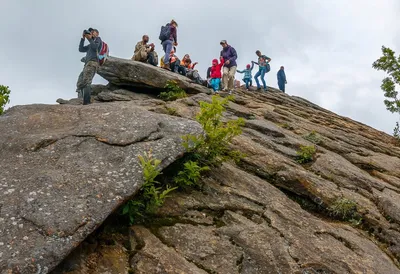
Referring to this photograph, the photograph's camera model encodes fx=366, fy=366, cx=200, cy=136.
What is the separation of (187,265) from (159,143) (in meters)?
2.77

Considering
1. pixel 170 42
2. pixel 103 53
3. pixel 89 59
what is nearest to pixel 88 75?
pixel 89 59

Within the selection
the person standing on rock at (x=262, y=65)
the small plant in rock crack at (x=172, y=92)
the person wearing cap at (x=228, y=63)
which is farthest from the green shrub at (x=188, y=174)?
the person standing on rock at (x=262, y=65)

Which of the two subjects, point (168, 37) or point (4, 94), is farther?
point (168, 37)

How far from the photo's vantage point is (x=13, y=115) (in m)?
9.34

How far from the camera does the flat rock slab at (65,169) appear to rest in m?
5.35

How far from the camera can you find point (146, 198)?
693cm

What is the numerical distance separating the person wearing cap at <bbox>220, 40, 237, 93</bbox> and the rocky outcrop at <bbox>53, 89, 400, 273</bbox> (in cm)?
1088

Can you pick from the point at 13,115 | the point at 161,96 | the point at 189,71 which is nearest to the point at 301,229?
the point at 13,115

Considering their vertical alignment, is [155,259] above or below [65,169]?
below

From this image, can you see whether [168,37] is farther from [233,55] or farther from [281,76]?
[281,76]

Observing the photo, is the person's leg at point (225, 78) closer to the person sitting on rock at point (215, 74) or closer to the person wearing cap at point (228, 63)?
the person wearing cap at point (228, 63)

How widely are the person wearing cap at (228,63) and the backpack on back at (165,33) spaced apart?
3.47 meters

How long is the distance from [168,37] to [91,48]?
894 cm

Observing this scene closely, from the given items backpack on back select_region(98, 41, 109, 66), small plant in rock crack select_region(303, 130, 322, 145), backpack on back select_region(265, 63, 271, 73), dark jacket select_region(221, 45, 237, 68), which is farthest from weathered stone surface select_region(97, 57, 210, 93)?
backpack on back select_region(265, 63, 271, 73)
